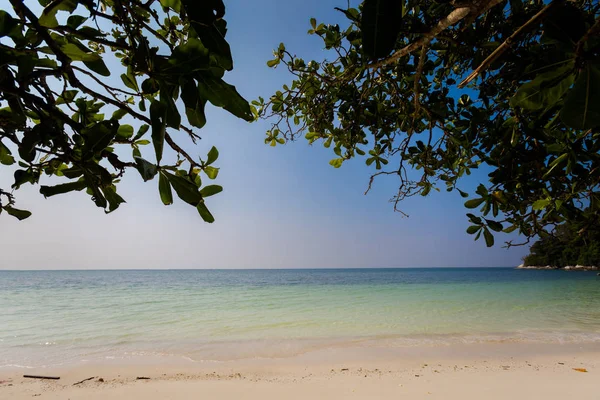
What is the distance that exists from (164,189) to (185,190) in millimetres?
64

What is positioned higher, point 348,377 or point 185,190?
point 185,190

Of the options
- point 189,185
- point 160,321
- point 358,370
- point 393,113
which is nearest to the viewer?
point 189,185

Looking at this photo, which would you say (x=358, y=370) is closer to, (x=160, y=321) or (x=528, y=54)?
(x=528, y=54)

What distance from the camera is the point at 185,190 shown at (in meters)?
0.71

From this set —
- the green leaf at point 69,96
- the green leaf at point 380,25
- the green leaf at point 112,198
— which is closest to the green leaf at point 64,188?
the green leaf at point 112,198

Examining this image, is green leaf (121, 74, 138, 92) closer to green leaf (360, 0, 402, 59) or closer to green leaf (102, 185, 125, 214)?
green leaf (102, 185, 125, 214)

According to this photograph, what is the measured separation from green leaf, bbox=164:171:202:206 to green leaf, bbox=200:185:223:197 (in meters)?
0.12

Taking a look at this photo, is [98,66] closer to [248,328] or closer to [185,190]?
[185,190]

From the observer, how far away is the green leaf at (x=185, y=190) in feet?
2.29

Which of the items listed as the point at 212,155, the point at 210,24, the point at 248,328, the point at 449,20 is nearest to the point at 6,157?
the point at 212,155

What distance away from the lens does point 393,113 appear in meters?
2.12

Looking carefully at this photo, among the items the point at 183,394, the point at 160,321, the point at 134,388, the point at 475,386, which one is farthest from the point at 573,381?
the point at 160,321

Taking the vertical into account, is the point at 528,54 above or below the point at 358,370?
above

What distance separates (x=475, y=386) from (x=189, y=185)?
4.87 metres
